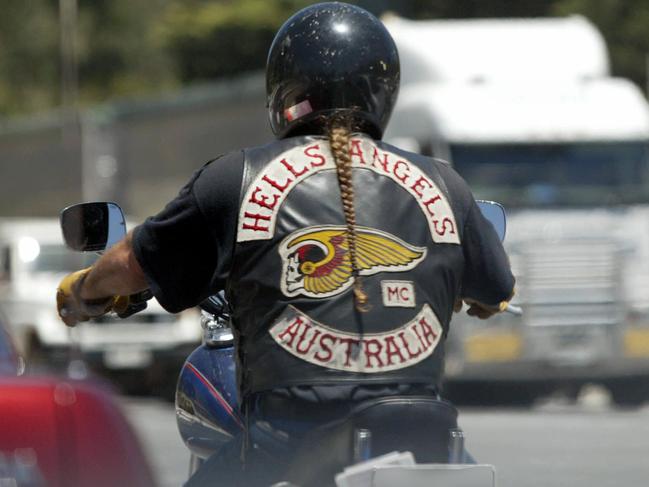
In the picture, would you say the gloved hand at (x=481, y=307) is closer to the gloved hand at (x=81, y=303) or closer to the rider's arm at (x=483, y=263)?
the rider's arm at (x=483, y=263)

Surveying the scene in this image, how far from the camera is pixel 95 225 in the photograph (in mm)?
3721

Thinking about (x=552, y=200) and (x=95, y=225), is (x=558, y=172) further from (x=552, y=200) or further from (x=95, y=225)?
(x=95, y=225)

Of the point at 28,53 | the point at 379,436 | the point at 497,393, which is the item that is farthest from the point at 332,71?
the point at 28,53

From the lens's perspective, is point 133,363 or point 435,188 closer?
point 435,188

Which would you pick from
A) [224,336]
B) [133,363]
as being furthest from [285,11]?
[224,336]

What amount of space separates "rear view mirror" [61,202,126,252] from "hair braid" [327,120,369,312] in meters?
0.55

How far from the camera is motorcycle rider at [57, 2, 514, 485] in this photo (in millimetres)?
3270

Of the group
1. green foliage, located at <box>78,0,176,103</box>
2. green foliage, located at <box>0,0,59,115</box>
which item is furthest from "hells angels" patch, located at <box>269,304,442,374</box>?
green foliage, located at <box>78,0,176,103</box>

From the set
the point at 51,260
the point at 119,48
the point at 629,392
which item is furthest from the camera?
the point at 119,48

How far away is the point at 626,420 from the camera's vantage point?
15109 millimetres

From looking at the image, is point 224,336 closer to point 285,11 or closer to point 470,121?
point 470,121

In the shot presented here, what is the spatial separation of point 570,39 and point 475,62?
43.8 inches

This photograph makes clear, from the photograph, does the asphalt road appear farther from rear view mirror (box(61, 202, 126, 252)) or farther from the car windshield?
rear view mirror (box(61, 202, 126, 252))

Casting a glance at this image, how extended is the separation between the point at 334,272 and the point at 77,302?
641 mm
